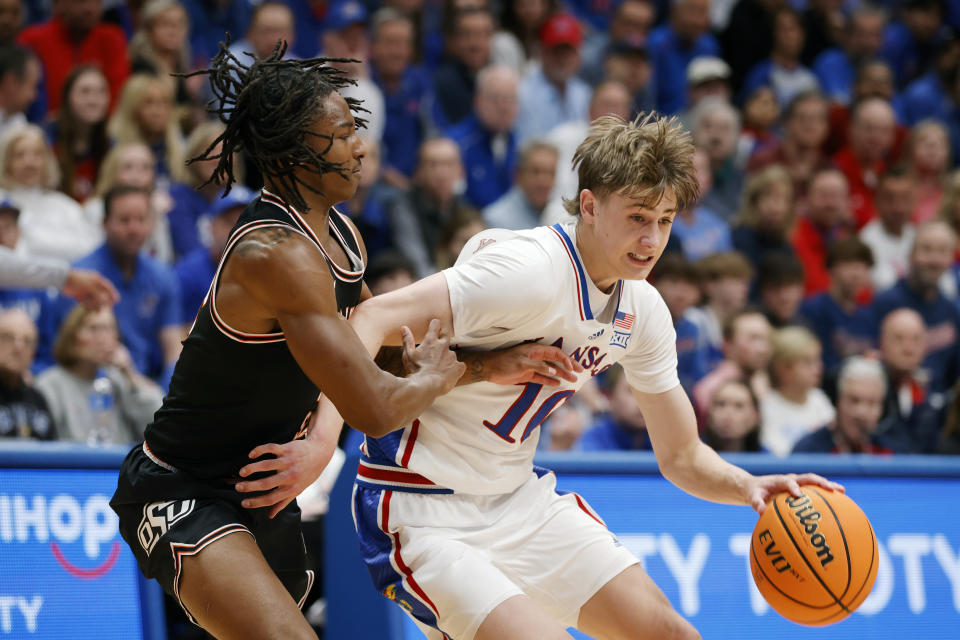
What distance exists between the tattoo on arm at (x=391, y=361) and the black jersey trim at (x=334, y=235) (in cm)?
40

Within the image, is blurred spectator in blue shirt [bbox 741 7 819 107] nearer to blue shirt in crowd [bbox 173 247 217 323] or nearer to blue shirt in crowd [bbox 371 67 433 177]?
blue shirt in crowd [bbox 371 67 433 177]

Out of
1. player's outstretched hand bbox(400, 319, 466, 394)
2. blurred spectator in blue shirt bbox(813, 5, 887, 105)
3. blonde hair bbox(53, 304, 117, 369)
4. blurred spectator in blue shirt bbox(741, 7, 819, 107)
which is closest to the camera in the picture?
player's outstretched hand bbox(400, 319, 466, 394)

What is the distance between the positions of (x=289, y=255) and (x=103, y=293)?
211 centimetres

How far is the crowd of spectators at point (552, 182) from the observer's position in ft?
24.1

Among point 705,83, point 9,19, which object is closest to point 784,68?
point 705,83

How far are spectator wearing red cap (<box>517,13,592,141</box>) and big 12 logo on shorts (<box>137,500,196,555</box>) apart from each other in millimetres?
7017

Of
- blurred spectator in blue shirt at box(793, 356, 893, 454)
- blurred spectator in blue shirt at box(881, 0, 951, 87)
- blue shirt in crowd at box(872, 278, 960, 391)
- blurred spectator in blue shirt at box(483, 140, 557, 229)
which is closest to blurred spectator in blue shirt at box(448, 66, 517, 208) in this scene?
A: blurred spectator in blue shirt at box(483, 140, 557, 229)

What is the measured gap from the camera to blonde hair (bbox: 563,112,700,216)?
12.7 ft

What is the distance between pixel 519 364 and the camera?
154 inches

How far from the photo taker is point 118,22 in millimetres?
9648

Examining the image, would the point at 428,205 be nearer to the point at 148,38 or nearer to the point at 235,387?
the point at 148,38

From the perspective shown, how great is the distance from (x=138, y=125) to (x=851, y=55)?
731 cm

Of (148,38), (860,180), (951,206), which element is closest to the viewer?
(148,38)

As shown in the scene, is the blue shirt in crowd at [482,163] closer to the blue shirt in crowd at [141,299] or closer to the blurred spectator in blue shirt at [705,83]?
the blurred spectator in blue shirt at [705,83]
